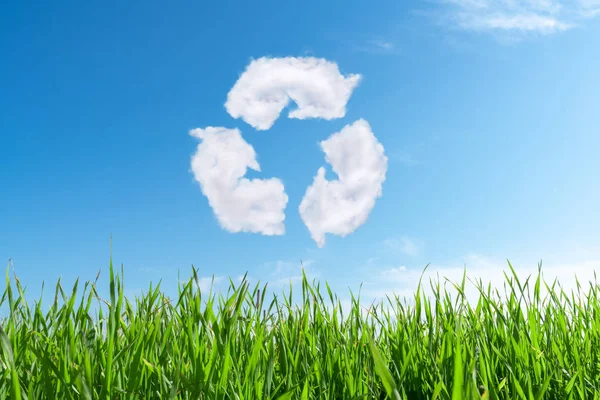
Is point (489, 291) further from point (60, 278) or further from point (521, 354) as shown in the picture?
point (60, 278)

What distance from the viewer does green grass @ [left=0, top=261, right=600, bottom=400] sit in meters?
1.56

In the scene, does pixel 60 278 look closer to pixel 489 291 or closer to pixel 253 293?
pixel 253 293

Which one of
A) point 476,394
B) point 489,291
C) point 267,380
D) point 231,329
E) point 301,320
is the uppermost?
point 489,291

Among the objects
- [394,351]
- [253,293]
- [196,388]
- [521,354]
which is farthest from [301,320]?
[196,388]

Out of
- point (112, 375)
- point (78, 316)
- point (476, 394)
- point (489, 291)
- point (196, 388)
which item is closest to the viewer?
point (476, 394)

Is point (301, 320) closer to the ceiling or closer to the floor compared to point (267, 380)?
closer to the ceiling

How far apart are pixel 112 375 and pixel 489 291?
1965 mm

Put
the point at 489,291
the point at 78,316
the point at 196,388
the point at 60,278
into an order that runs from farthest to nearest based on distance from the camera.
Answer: the point at 489,291 < the point at 60,278 < the point at 78,316 < the point at 196,388

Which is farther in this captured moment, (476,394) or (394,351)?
(394,351)

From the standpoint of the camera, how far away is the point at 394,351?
2561 mm

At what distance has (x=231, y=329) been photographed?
1.76 m

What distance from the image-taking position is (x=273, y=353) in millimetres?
1725

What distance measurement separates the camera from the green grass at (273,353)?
1563 mm

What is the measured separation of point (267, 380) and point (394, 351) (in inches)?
38.2
